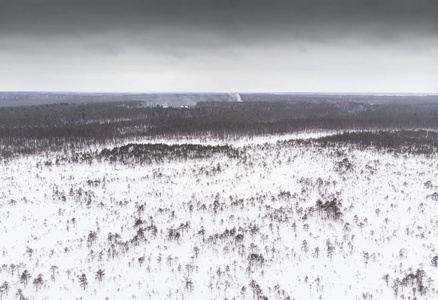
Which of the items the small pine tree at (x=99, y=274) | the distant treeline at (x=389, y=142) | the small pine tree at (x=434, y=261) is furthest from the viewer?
the distant treeline at (x=389, y=142)

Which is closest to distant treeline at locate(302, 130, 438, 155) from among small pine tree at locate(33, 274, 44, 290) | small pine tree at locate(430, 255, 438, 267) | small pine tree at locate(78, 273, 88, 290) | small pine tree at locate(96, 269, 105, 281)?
small pine tree at locate(430, 255, 438, 267)

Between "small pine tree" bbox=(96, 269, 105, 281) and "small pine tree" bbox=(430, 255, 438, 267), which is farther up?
"small pine tree" bbox=(430, 255, 438, 267)

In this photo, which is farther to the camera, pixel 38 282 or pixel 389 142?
pixel 389 142

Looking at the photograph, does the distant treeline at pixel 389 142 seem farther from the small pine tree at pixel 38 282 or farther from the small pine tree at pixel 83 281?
the small pine tree at pixel 38 282

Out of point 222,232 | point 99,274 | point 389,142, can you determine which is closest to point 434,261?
→ point 222,232

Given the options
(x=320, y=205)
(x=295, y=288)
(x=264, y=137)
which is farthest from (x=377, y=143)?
(x=295, y=288)

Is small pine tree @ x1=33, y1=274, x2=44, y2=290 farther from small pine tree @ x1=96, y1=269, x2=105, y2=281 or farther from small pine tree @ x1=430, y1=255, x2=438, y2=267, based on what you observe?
small pine tree @ x1=430, y1=255, x2=438, y2=267

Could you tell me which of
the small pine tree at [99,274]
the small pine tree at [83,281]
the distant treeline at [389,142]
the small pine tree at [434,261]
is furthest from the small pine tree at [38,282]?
the distant treeline at [389,142]

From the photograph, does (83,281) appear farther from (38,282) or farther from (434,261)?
(434,261)

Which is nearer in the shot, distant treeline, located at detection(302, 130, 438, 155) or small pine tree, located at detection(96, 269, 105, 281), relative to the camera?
small pine tree, located at detection(96, 269, 105, 281)

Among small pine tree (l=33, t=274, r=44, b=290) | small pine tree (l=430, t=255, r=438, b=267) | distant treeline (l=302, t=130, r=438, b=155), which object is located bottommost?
small pine tree (l=33, t=274, r=44, b=290)
